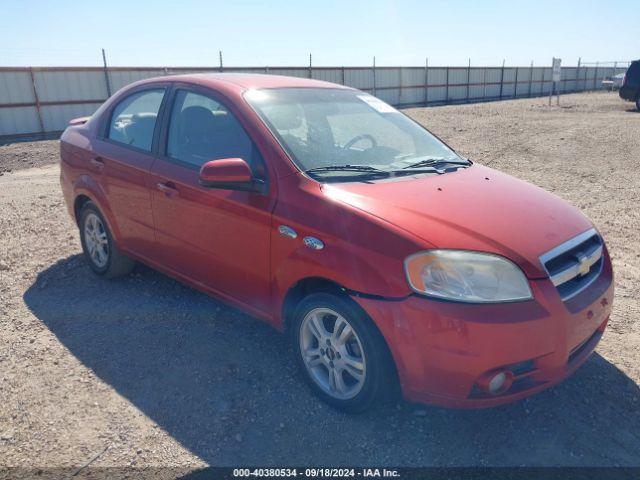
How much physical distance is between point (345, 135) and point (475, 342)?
1801 mm

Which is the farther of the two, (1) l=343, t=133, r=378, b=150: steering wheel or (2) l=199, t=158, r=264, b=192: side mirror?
(1) l=343, t=133, r=378, b=150: steering wheel

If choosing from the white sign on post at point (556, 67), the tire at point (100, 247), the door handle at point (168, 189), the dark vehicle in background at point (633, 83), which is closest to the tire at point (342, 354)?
the door handle at point (168, 189)

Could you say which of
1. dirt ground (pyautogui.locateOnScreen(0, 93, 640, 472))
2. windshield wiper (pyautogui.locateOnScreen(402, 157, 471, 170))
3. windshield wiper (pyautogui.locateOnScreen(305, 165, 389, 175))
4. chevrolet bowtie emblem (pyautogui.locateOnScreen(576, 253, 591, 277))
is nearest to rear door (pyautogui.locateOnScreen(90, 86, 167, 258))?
dirt ground (pyautogui.locateOnScreen(0, 93, 640, 472))

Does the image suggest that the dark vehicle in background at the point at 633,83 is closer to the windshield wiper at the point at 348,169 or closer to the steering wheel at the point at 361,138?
the steering wheel at the point at 361,138

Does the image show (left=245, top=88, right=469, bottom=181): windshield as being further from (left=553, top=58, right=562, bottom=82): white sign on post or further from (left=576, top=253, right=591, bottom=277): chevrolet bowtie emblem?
(left=553, top=58, right=562, bottom=82): white sign on post

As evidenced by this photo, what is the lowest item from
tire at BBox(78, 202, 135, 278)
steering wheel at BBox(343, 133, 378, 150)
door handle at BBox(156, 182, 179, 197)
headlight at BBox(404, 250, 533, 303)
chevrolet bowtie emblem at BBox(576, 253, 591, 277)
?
tire at BBox(78, 202, 135, 278)

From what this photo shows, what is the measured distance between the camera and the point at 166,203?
3.70 m

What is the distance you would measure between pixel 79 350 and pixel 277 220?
5.75 ft

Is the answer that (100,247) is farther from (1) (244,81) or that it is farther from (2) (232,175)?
(2) (232,175)

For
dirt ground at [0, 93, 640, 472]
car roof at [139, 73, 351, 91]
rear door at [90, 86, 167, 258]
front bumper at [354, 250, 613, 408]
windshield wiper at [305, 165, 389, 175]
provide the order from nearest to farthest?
1. front bumper at [354, 250, 613, 408]
2. dirt ground at [0, 93, 640, 472]
3. windshield wiper at [305, 165, 389, 175]
4. car roof at [139, 73, 351, 91]
5. rear door at [90, 86, 167, 258]

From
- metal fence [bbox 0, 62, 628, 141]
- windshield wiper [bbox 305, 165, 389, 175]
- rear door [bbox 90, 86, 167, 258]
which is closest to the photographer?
windshield wiper [bbox 305, 165, 389, 175]

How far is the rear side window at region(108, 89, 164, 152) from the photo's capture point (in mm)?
4012

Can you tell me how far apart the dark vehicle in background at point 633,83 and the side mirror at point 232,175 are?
21971 mm

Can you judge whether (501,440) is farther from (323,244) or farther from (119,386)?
(119,386)
